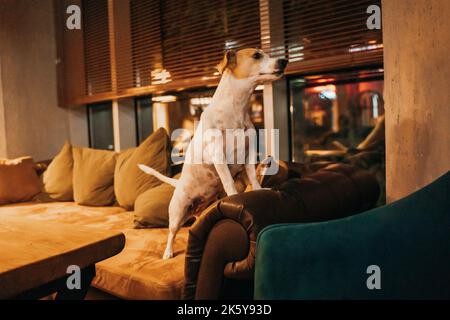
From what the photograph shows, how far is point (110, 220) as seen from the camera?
252cm

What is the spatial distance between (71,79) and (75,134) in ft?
1.87

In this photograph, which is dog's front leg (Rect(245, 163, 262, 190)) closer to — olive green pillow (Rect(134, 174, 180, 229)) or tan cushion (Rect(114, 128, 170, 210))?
olive green pillow (Rect(134, 174, 180, 229))

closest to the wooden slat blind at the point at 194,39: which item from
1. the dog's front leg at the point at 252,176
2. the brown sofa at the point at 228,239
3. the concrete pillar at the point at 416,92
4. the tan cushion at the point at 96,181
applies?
the concrete pillar at the point at 416,92

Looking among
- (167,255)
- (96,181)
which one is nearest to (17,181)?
(96,181)

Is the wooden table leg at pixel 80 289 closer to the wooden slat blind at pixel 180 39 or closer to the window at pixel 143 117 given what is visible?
the wooden slat blind at pixel 180 39

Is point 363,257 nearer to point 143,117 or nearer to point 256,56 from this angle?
point 256,56

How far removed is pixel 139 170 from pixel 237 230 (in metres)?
1.57

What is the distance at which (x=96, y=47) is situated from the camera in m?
3.78

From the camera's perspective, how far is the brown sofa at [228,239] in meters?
1.19

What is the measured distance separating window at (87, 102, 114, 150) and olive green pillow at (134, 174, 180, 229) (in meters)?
1.97

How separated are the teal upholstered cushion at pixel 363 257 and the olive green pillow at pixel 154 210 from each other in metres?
1.35

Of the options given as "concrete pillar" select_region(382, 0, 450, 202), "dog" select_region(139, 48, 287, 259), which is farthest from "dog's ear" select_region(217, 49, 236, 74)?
"concrete pillar" select_region(382, 0, 450, 202)
